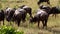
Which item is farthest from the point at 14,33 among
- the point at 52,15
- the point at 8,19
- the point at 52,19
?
the point at 52,15

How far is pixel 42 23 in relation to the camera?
645 inches

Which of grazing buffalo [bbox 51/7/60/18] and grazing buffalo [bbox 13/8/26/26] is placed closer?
grazing buffalo [bbox 13/8/26/26]

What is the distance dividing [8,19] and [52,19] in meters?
3.37

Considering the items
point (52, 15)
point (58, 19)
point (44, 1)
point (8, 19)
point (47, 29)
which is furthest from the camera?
point (44, 1)

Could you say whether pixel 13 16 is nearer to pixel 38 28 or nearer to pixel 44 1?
pixel 38 28

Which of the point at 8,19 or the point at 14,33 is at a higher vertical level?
the point at 14,33

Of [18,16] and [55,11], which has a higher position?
[18,16]

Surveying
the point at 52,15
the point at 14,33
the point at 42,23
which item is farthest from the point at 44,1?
the point at 14,33

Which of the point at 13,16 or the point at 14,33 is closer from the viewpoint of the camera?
the point at 14,33

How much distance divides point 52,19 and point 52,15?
1395 mm

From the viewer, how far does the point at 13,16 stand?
16.1 m

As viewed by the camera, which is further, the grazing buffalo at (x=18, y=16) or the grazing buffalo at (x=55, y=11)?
the grazing buffalo at (x=55, y=11)

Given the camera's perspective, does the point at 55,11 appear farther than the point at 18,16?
Yes

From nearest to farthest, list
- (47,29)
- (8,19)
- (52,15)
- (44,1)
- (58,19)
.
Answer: (47,29)
(8,19)
(58,19)
(52,15)
(44,1)
